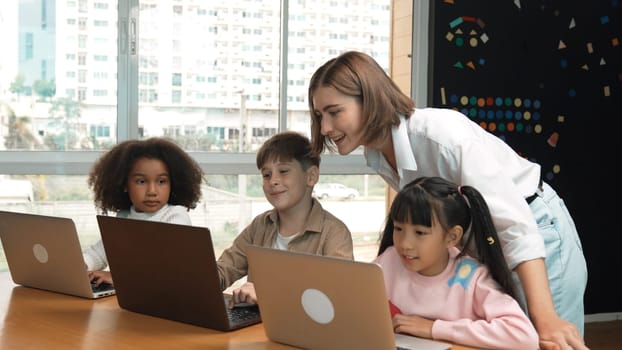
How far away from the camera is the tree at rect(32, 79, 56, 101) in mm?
3607

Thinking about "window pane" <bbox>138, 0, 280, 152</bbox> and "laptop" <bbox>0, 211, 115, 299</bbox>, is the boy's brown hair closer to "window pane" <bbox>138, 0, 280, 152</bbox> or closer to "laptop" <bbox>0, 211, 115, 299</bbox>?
"laptop" <bbox>0, 211, 115, 299</bbox>

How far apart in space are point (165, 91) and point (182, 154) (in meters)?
1.40

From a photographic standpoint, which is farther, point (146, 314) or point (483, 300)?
point (146, 314)

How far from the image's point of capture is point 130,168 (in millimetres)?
2439

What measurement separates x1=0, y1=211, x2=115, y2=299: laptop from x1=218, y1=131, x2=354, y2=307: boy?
39 cm

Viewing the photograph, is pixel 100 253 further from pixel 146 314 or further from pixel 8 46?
pixel 8 46

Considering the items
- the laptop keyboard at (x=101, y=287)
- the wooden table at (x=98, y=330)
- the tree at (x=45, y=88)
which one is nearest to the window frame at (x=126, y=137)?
the tree at (x=45, y=88)

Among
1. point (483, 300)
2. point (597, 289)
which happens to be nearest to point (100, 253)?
point (483, 300)

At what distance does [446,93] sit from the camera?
166 inches

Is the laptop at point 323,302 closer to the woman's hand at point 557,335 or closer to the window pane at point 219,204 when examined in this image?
the woman's hand at point 557,335

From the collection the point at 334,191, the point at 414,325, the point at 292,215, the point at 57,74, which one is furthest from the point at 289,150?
the point at 334,191

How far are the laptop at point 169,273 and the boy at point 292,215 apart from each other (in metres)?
0.43

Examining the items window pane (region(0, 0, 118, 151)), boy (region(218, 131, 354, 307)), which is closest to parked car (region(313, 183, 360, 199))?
window pane (region(0, 0, 118, 151))

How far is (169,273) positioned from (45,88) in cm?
224
